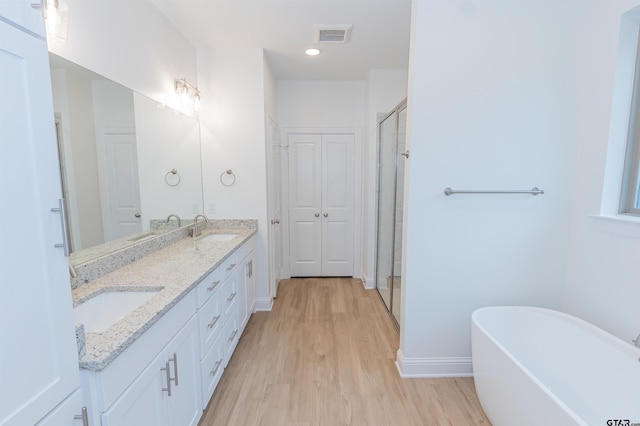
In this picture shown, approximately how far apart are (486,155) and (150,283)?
2.16 meters

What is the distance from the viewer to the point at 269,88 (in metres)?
3.31

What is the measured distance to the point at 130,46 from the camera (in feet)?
6.40

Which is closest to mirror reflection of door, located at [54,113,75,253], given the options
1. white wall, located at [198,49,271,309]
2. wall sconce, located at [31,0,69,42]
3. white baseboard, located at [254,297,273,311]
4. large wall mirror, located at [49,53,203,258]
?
large wall mirror, located at [49,53,203,258]

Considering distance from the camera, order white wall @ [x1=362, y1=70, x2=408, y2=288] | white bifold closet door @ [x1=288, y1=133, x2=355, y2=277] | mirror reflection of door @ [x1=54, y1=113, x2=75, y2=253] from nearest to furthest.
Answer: mirror reflection of door @ [x1=54, y1=113, x2=75, y2=253] → white wall @ [x1=362, y1=70, x2=408, y2=288] → white bifold closet door @ [x1=288, y1=133, x2=355, y2=277]

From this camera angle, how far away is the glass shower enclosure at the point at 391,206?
278cm

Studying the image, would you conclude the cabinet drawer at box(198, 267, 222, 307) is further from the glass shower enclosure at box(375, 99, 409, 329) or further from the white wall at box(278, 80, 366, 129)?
the white wall at box(278, 80, 366, 129)

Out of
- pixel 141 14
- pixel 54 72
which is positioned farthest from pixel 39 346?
pixel 141 14

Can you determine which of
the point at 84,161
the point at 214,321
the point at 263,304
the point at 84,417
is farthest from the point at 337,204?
the point at 84,417

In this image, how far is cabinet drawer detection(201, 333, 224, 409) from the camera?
1.69 m

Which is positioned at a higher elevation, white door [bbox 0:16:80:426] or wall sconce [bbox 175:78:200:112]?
wall sconce [bbox 175:78:200:112]

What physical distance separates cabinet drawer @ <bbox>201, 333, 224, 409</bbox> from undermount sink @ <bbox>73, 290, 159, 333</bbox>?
0.51 m

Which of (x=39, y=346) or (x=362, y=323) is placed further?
(x=362, y=323)

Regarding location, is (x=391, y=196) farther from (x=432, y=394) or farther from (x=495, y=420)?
(x=495, y=420)

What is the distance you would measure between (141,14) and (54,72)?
98 centimetres
